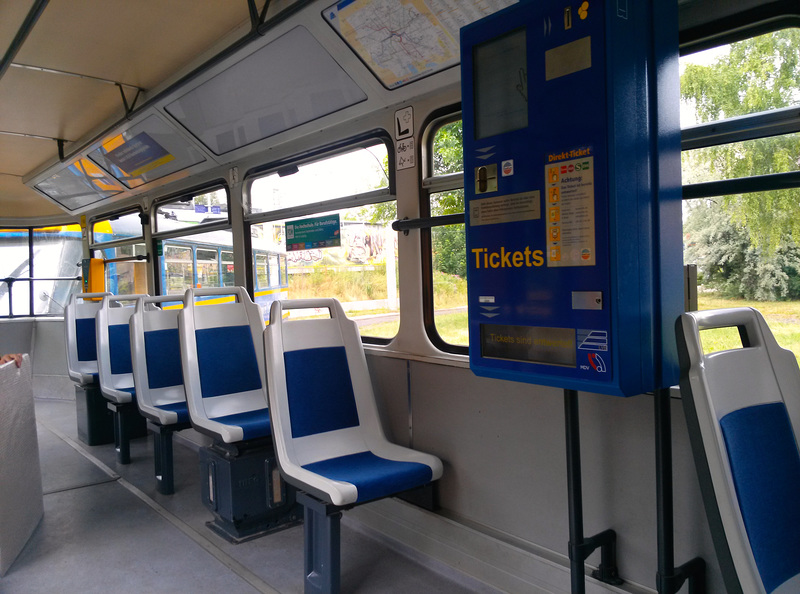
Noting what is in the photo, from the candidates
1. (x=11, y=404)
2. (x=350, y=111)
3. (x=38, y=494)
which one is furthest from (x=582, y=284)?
(x=38, y=494)

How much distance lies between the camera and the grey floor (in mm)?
2883

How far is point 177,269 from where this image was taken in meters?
6.10

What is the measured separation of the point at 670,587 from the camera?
1.78 m

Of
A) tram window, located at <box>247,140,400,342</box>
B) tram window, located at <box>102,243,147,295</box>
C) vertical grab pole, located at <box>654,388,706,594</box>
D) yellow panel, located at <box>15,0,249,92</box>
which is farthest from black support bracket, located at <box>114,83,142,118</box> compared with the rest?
vertical grab pole, located at <box>654,388,706,594</box>

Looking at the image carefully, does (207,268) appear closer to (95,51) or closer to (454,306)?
(95,51)

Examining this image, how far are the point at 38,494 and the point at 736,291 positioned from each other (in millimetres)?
3925

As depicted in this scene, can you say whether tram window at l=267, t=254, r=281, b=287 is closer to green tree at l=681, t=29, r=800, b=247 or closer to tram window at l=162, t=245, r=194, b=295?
tram window at l=162, t=245, r=194, b=295


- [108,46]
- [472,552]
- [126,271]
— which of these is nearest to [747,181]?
[472,552]

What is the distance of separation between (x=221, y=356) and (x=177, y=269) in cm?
235

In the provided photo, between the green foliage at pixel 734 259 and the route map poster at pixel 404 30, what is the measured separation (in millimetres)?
1147

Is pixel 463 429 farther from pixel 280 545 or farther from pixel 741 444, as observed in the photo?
pixel 741 444

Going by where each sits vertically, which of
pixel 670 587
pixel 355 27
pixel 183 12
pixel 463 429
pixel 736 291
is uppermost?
pixel 183 12

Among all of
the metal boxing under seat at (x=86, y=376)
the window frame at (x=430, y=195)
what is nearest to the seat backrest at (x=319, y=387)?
the window frame at (x=430, y=195)

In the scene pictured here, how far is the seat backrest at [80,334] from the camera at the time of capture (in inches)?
235
